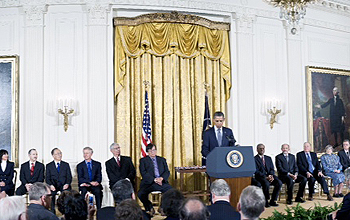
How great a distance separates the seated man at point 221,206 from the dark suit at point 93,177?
445 cm

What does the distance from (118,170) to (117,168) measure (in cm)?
4

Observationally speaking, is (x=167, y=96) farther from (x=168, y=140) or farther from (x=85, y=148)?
(x=85, y=148)

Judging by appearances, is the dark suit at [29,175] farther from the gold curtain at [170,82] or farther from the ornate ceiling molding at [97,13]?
the ornate ceiling molding at [97,13]

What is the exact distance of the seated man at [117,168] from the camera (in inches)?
321

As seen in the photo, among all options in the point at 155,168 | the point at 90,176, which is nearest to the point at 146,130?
the point at 155,168

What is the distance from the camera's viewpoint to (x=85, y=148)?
26.9ft

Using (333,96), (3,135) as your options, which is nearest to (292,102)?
(333,96)

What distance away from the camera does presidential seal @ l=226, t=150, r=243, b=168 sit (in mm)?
6035

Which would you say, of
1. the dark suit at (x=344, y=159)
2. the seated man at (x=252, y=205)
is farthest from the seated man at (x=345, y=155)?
the seated man at (x=252, y=205)

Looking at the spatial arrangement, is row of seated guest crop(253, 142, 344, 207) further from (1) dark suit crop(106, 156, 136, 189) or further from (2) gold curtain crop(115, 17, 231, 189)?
(1) dark suit crop(106, 156, 136, 189)

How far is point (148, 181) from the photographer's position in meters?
7.97

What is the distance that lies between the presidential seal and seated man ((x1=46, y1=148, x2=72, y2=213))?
3306 mm

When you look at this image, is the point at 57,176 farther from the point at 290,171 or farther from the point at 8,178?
the point at 290,171

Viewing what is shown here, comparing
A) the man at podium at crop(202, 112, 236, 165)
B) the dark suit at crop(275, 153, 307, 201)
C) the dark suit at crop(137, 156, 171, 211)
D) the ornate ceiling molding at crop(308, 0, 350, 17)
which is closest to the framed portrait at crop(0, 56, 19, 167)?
the dark suit at crop(137, 156, 171, 211)
